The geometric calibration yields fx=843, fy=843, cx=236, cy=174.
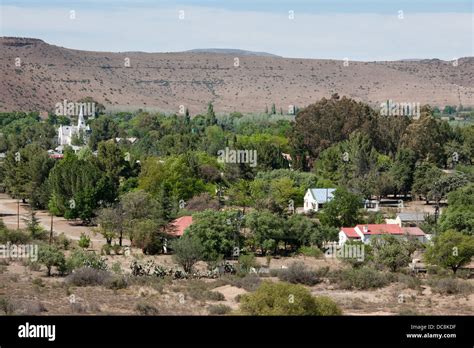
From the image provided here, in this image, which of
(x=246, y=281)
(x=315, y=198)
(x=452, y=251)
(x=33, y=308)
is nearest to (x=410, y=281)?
(x=452, y=251)

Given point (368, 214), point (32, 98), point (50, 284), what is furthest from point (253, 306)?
point (32, 98)

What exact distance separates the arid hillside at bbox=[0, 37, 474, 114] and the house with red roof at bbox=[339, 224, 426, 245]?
115m

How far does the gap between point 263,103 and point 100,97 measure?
32.5 meters

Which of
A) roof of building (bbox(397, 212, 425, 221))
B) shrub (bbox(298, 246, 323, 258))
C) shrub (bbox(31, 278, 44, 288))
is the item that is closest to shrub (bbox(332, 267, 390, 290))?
shrub (bbox(298, 246, 323, 258))

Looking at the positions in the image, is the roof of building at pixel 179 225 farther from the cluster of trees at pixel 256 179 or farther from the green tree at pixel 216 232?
the green tree at pixel 216 232

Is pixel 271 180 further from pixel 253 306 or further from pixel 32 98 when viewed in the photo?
pixel 32 98

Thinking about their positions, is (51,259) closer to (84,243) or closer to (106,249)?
(106,249)

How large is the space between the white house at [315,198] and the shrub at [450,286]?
19.4 meters

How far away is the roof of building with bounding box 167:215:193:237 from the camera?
3878cm

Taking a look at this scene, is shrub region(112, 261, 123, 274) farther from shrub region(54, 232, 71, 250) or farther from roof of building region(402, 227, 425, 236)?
roof of building region(402, 227, 425, 236)

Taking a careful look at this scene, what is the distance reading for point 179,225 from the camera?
131 ft

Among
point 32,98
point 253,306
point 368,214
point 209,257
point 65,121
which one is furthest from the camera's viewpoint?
point 32,98

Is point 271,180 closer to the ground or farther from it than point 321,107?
closer to the ground

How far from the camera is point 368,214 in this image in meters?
46.7
